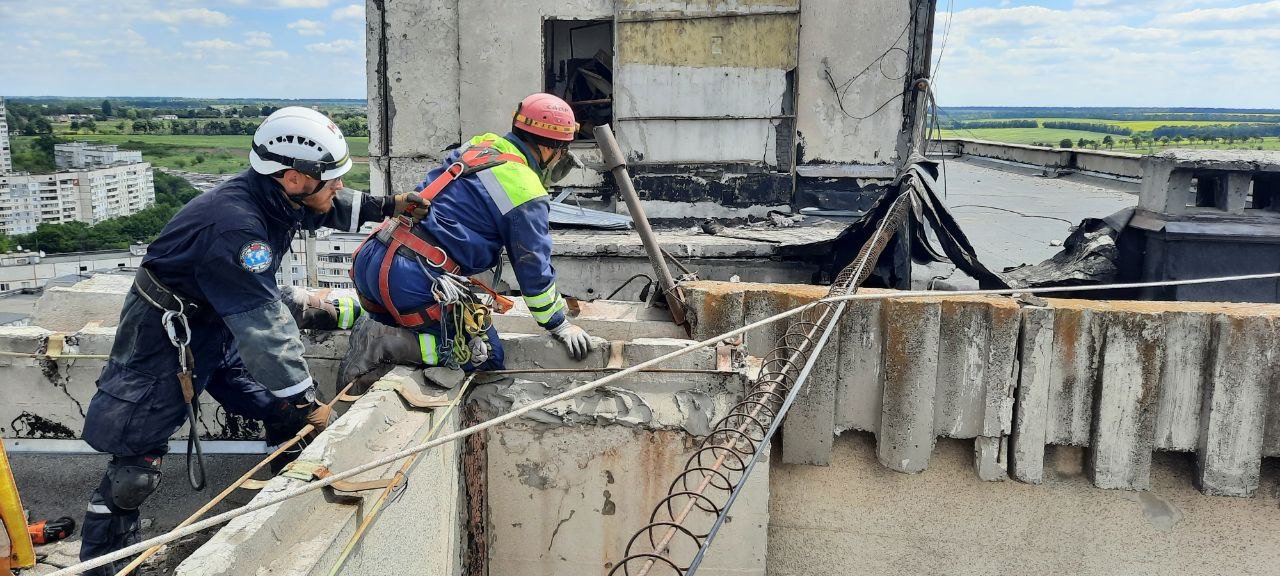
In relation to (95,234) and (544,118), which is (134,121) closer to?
(95,234)

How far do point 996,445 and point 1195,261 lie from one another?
2.49 meters

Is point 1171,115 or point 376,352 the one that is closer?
point 376,352

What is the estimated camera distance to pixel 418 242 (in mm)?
4098

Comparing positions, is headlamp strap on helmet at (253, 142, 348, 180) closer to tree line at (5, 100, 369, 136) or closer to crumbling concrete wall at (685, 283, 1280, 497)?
crumbling concrete wall at (685, 283, 1280, 497)

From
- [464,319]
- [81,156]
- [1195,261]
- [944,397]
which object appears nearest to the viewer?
[464,319]

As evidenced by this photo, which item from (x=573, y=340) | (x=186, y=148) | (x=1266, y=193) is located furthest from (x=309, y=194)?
(x=186, y=148)

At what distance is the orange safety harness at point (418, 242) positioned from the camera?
13.4ft

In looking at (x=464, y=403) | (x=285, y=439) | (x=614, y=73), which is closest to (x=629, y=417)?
(x=464, y=403)

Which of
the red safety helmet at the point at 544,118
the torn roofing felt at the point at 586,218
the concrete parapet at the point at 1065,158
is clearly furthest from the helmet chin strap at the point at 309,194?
the concrete parapet at the point at 1065,158

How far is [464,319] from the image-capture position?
159 inches

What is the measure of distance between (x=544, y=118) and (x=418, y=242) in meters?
0.89

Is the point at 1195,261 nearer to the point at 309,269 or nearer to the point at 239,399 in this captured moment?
the point at 239,399

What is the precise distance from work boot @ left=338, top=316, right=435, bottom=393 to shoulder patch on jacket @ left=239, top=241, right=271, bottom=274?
31.5 inches

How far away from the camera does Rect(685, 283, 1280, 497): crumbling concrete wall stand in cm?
445
